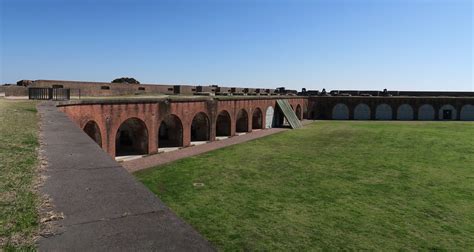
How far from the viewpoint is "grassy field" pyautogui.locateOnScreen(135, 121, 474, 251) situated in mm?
8625

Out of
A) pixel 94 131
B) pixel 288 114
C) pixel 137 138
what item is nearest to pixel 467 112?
pixel 288 114

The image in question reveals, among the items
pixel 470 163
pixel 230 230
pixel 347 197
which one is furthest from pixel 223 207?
pixel 470 163

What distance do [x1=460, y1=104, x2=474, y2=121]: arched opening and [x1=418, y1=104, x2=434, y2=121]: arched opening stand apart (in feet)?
11.2

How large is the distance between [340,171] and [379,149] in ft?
23.0

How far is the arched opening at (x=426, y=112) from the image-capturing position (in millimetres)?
43531

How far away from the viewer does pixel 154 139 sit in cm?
1834

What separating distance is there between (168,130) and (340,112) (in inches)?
1112

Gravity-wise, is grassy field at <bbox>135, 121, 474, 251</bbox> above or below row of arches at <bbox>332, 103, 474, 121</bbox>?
below


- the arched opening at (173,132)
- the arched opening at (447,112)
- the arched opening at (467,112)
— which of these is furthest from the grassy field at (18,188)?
the arched opening at (467,112)

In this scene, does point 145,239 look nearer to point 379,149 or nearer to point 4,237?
point 4,237

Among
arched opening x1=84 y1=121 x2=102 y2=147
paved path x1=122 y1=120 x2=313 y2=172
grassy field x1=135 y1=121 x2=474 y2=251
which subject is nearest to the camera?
grassy field x1=135 y1=121 x2=474 y2=251

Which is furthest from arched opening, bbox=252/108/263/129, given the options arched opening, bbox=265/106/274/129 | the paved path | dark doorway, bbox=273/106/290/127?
the paved path

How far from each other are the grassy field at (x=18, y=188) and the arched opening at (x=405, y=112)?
43.4 meters

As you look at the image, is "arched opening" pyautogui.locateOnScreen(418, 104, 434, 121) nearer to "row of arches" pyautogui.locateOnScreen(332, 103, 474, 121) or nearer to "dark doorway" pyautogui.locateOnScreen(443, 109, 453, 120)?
"row of arches" pyautogui.locateOnScreen(332, 103, 474, 121)
